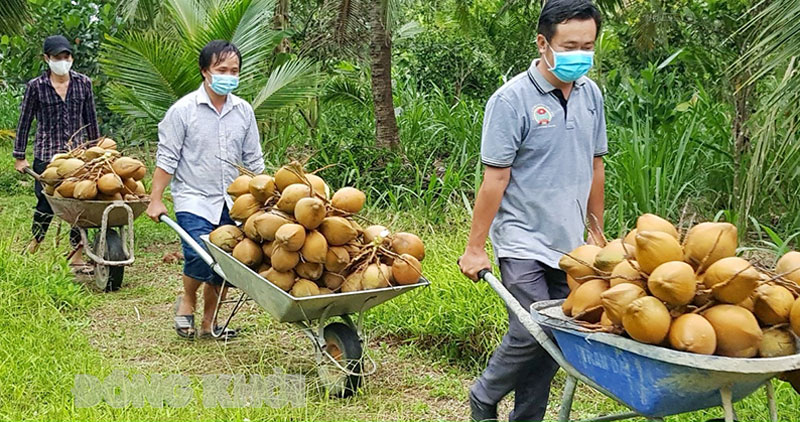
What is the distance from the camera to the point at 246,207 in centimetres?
487

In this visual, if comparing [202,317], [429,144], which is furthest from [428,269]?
[429,144]

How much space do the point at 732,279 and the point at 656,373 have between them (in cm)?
35

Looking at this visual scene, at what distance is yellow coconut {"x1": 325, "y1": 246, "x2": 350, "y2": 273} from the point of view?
14.8ft

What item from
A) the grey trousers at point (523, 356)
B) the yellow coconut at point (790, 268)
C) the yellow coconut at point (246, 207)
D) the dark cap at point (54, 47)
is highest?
the dark cap at point (54, 47)

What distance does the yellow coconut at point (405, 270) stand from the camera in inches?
177

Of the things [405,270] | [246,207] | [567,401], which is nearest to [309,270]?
[405,270]

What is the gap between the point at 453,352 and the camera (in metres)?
5.43

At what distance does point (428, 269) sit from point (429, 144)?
3.32 metres

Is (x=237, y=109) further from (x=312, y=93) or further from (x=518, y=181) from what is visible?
(x=312, y=93)

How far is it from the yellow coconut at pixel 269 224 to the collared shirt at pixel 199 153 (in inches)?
39.0

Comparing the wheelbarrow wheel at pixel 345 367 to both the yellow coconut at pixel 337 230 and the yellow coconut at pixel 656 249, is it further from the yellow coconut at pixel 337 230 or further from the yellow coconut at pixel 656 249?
the yellow coconut at pixel 656 249

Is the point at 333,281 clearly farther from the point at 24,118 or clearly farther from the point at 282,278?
the point at 24,118

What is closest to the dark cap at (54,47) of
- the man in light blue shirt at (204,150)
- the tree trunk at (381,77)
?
the man in light blue shirt at (204,150)

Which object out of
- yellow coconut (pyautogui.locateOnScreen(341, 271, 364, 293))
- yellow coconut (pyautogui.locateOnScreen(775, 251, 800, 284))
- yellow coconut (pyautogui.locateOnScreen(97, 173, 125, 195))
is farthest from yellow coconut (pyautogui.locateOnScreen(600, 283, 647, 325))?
yellow coconut (pyautogui.locateOnScreen(97, 173, 125, 195))
